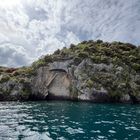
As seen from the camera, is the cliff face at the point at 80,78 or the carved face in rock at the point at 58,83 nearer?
the cliff face at the point at 80,78

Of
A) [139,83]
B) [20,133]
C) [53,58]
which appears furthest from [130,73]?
[20,133]

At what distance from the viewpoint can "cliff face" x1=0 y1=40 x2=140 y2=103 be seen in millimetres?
60188

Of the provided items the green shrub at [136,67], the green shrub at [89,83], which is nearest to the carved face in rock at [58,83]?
the green shrub at [89,83]

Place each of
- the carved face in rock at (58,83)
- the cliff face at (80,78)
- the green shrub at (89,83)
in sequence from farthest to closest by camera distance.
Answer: the carved face in rock at (58,83), the green shrub at (89,83), the cliff face at (80,78)

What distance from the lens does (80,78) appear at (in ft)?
208

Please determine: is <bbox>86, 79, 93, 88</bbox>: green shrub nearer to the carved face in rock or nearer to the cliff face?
the cliff face

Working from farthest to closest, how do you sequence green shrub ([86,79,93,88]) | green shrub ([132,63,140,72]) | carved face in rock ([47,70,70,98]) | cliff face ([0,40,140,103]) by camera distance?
1. carved face in rock ([47,70,70,98])
2. green shrub ([132,63,140,72])
3. green shrub ([86,79,93,88])
4. cliff face ([0,40,140,103])

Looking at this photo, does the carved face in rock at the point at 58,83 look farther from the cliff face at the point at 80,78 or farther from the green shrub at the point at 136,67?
the green shrub at the point at 136,67

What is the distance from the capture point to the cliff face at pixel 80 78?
197 ft

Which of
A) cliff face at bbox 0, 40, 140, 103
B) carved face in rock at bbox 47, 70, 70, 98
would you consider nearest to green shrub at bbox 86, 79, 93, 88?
cliff face at bbox 0, 40, 140, 103

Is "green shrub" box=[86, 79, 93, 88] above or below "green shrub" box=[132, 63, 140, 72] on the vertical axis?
below

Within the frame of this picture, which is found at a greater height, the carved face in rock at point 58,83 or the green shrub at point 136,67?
the green shrub at point 136,67

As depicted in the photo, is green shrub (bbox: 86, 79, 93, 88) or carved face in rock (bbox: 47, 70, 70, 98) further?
carved face in rock (bbox: 47, 70, 70, 98)

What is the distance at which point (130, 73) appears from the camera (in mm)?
63750
